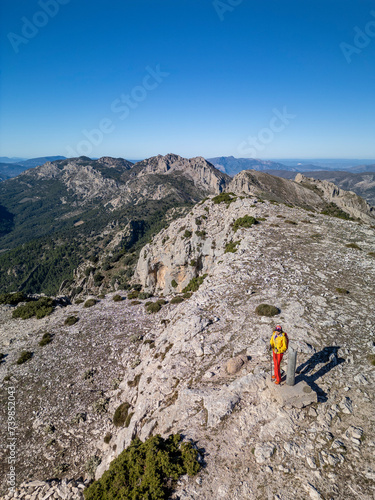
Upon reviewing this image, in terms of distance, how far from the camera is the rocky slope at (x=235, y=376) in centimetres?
879

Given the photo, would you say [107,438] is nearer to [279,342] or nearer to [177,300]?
[279,342]

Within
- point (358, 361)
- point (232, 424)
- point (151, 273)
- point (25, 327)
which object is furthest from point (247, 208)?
point (25, 327)

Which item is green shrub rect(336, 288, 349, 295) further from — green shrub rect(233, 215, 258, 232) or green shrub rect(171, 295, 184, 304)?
green shrub rect(171, 295, 184, 304)

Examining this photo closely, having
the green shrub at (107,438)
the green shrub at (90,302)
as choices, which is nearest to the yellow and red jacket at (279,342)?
the green shrub at (107,438)

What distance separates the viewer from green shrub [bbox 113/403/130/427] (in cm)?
1622

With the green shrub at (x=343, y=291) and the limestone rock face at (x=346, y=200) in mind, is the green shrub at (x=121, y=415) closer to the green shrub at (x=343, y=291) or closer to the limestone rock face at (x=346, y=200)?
the green shrub at (x=343, y=291)

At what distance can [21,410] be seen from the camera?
1886 cm

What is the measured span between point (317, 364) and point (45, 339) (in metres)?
27.0

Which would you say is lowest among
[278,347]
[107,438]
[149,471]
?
[107,438]

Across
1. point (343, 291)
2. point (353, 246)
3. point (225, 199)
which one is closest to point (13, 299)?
point (225, 199)

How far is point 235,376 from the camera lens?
41.9 feet

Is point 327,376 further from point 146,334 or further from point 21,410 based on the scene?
point 21,410

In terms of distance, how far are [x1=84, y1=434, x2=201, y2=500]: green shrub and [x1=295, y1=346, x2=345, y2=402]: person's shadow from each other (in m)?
6.29

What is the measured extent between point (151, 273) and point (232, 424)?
1729 inches
